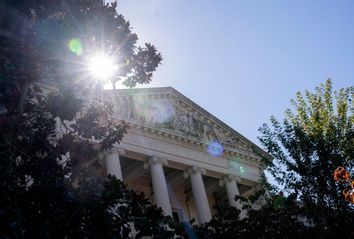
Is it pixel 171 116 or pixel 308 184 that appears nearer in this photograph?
pixel 308 184

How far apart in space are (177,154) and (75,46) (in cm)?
1339

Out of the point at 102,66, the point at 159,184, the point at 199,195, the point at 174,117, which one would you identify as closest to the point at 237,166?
the point at 199,195

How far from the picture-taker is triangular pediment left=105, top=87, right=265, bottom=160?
1980 cm

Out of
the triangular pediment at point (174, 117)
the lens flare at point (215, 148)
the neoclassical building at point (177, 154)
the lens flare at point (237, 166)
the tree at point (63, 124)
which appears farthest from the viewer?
the lens flare at point (237, 166)

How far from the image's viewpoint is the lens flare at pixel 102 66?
27.9 feet

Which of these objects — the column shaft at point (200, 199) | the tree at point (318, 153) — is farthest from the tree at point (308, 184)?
the column shaft at point (200, 199)

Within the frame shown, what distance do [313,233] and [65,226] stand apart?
7.19m

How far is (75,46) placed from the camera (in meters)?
8.39

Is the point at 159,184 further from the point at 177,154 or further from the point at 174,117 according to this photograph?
the point at 174,117

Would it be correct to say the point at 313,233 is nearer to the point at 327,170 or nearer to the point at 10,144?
the point at 327,170

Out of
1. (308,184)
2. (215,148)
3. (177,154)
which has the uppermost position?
(215,148)

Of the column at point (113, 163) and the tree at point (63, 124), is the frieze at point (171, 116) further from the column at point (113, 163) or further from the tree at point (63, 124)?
the tree at point (63, 124)

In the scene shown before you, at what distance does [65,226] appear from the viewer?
19.5ft

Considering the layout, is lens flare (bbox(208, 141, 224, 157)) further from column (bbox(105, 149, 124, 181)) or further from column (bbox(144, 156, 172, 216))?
column (bbox(105, 149, 124, 181))
